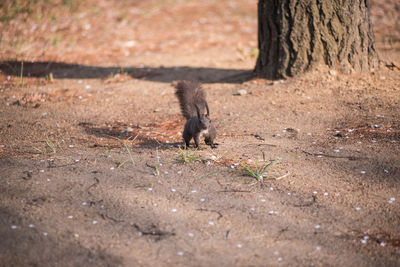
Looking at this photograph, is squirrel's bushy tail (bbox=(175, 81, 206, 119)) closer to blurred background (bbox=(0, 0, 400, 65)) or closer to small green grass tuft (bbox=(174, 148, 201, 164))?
small green grass tuft (bbox=(174, 148, 201, 164))

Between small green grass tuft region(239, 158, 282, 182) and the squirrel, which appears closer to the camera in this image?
small green grass tuft region(239, 158, 282, 182)

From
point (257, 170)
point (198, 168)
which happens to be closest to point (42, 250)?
point (198, 168)

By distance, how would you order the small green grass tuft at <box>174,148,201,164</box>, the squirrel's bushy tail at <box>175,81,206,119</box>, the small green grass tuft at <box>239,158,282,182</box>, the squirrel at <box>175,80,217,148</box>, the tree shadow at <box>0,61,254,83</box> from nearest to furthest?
the small green grass tuft at <box>239,158,282,182</box>
the small green grass tuft at <box>174,148,201,164</box>
the squirrel at <box>175,80,217,148</box>
the squirrel's bushy tail at <box>175,81,206,119</box>
the tree shadow at <box>0,61,254,83</box>

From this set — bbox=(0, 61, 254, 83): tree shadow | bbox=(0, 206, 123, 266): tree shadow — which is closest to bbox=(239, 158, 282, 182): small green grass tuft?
bbox=(0, 206, 123, 266): tree shadow

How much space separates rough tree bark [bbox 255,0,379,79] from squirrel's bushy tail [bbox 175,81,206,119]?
191 centimetres

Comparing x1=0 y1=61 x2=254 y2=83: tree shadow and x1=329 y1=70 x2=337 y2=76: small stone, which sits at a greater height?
x1=329 y1=70 x2=337 y2=76: small stone

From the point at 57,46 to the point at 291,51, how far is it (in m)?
6.15

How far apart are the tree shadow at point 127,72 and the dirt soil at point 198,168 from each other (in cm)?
4

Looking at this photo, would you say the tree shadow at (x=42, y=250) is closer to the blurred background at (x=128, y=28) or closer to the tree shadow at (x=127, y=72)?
the tree shadow at (x=127, y=72)

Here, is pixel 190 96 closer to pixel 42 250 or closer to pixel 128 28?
pixel 42 250

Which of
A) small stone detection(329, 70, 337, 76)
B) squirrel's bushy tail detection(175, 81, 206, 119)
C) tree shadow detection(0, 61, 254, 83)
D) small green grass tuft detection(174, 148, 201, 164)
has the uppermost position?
small stone detection(329, 70, 337, 76)

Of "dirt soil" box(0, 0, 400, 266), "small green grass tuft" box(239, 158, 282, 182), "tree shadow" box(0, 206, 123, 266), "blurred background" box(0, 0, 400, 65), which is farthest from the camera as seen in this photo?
"blurred background" box(0, 0, 400, 65)

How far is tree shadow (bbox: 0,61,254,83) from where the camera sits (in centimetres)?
698

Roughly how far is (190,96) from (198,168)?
1222mm
